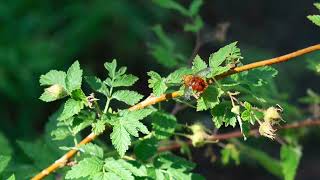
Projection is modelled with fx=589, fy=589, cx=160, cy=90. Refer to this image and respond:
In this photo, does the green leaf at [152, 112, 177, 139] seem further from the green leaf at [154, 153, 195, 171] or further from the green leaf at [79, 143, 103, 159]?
the green leaf at [79, 143, 103, 159]

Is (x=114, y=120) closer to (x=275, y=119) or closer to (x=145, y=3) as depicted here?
(x=275, y=119)

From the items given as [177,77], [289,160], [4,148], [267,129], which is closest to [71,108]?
[177,77]

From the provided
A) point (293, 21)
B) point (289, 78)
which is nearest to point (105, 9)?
point (289, 78)

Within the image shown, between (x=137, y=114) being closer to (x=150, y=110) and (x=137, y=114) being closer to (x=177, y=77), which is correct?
(x=150, y=110)

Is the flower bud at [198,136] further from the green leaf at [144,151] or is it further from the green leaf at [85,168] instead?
the green leaf at [85,168]

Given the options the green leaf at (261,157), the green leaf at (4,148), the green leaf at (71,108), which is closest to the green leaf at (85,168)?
the green leaf at (71,108)

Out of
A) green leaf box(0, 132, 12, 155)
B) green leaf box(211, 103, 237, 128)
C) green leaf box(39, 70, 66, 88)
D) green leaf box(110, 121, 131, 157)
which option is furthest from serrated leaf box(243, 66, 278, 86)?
green leaf box(0, 132, 12, 155)
